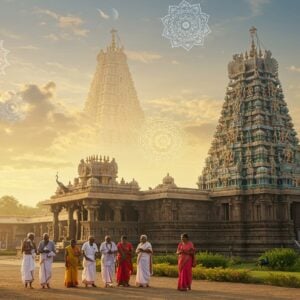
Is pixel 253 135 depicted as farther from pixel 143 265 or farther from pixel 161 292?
pixel 161 292

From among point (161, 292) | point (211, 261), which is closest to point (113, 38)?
point (211, 261)

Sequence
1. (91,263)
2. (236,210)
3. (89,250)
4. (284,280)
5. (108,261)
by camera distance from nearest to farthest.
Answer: (284,280)
(91,263)
(108,261)
(89,250)
(236,210)

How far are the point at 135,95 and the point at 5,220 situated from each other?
31.9 m

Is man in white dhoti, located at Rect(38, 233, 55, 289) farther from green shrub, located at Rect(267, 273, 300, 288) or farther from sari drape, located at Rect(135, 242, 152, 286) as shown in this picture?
green shrub, located at Rect(267, 273, 300, 288)

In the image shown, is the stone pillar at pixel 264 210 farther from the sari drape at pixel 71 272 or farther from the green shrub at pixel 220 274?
the sari drape at pixel 71 272

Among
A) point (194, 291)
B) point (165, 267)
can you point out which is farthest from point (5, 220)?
point (194, 291)

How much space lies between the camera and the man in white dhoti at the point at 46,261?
19406 mm

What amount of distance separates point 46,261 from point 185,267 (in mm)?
5376

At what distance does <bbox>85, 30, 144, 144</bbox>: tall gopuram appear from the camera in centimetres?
8038

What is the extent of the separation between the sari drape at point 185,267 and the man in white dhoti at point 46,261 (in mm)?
4986

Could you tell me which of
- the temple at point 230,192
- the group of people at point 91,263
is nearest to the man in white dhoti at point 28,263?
the group of people at point 91,263

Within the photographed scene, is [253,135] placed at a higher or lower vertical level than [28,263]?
higher

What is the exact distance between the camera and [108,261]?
68.0 feet

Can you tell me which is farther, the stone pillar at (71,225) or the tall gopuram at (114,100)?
the tall gopuram at (114,100)
